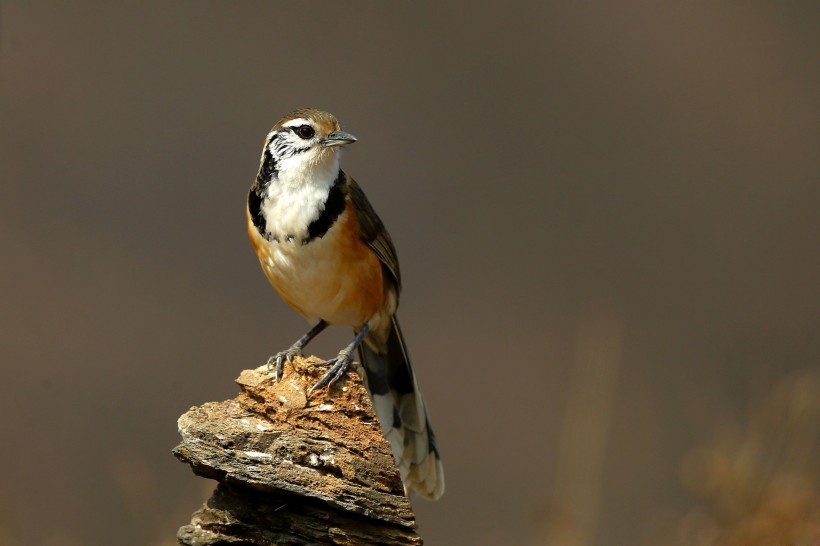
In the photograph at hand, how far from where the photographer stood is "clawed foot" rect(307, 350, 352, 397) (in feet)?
20.4

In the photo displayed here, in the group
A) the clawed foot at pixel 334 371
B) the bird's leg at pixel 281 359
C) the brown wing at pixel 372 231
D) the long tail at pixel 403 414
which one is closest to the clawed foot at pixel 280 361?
the bird's leg at pixel 281 359

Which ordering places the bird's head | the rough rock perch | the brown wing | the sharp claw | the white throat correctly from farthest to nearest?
the brown wing
the bird's head
the white throat
the sharp claw
the rough rock perch

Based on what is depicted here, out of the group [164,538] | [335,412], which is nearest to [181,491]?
[164,538]

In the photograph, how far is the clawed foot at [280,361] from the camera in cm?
631

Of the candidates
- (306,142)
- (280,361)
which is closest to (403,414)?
(280,361)

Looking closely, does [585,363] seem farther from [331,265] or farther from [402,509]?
[402,509]

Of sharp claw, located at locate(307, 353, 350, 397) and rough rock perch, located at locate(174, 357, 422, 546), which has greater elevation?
sharp claw, located at locate(307, 353, 350, 397)

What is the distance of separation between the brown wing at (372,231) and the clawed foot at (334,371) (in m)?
1.10

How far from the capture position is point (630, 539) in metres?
11.6

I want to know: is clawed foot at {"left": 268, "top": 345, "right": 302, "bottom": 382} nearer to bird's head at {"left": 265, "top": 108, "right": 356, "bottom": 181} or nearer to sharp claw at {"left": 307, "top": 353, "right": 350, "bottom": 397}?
sharp claw at {"left": 307, "top": 353, "right": 350, "bottom": 397}

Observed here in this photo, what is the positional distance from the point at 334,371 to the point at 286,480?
0.80 metres

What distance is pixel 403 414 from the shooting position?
25.9 ft

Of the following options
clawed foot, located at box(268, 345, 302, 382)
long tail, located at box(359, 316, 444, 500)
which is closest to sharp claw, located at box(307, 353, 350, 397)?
clawed foot, located at box(268, 345, 302, 382)

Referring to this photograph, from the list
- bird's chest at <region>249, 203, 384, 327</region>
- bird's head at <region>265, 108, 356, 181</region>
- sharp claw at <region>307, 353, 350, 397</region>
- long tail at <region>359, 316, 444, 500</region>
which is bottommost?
sharp claw at <region>307, 353, 350, 397</region>
